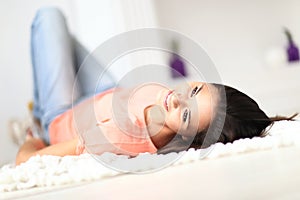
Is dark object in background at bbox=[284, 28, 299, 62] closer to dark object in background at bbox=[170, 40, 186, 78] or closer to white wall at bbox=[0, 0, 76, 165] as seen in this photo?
dark object in background at bbox=[170, 40, 186, 78]

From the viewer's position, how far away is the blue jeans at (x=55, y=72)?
1376 millimetres

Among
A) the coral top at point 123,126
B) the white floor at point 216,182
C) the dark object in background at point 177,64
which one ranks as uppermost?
the white floor at point 216,182

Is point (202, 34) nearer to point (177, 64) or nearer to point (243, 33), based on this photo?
point (243, 33)

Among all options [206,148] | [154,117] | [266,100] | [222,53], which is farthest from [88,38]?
[206,148]

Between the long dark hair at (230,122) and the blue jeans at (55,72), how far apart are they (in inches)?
24.8

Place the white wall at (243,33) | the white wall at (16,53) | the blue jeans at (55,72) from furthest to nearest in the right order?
the white wall at (243,33) < the white wall at (16,53) < the blue jeans at (55,72)

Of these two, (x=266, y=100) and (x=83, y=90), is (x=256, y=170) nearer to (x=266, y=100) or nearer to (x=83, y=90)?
(x=83, y=90)

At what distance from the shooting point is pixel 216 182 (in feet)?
1.50

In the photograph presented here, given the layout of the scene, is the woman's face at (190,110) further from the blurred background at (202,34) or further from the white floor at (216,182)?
the blurred background at (202,34)

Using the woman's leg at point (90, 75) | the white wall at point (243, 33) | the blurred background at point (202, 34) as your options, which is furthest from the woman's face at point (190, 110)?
the white wall at point (243, 33)

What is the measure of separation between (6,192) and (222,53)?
5.41ft

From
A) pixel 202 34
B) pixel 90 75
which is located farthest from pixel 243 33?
pixel 90 75

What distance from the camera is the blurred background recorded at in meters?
1.74

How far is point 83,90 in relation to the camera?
4.94 feet
